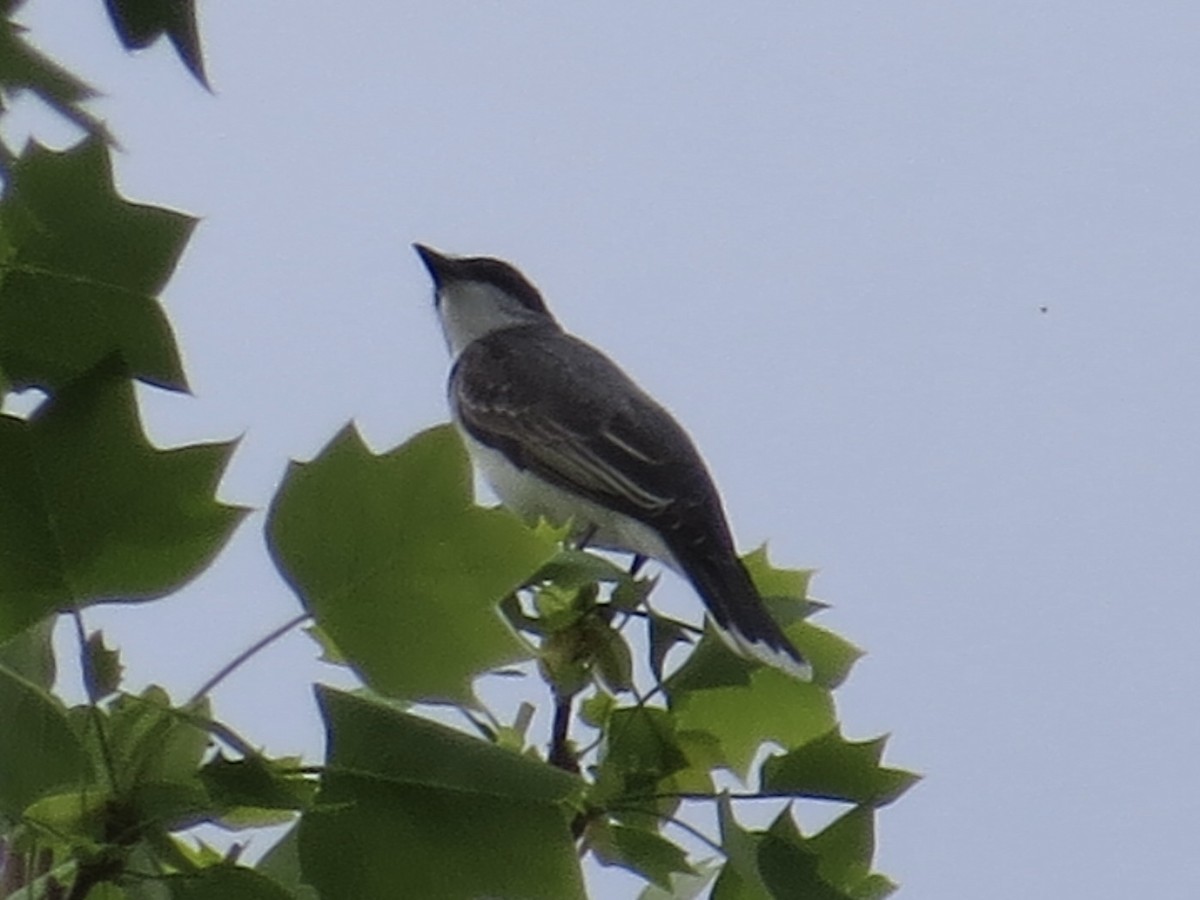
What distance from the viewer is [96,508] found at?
2.01 ft

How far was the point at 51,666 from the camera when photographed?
660mm

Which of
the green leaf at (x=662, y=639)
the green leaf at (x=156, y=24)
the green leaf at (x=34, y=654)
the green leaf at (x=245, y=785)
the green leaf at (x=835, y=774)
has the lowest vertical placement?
the green leaf at (x=245, y=785)

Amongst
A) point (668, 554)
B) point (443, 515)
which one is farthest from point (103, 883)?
point (668, 554)

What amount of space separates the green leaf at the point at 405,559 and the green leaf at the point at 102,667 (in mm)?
79

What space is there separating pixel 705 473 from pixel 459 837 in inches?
87.0

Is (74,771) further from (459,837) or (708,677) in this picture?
(708,677)

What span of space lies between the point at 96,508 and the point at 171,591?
34 mm

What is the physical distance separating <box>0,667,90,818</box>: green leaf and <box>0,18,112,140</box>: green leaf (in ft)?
0.74

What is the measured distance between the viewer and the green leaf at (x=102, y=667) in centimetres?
67

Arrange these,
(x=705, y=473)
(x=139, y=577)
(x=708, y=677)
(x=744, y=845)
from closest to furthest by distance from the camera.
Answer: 1. (x=139, y=577)
2. (x=744, y=845)
3. (x=708, y=677)
4. (x=705, y=473)

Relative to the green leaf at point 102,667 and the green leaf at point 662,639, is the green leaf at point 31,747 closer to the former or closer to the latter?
the green leaf at point 102,667

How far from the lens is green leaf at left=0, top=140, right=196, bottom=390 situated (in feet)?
2.18

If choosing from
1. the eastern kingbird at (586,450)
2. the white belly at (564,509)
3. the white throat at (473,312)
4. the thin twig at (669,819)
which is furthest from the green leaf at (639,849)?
the white throat at (473,312)

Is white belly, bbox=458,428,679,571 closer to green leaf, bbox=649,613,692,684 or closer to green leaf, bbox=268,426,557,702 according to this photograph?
green leaf, bbox=649,613,692,684
